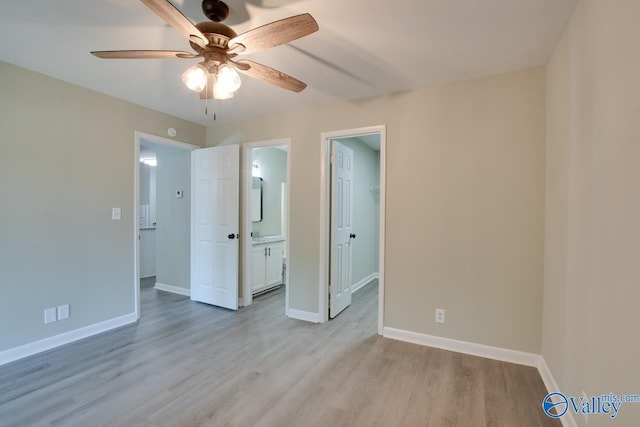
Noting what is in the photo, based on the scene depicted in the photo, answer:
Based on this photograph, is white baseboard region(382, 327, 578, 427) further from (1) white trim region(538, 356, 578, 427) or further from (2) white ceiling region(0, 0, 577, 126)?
(2) white ceiling region(0, 0, 577, 126)

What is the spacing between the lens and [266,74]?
1859 millimetres

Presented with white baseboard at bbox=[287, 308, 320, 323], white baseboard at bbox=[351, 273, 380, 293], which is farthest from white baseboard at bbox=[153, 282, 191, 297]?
white baseboard at bbox=[351, 273, 380, 293]

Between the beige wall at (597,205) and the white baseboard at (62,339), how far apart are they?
155 inches

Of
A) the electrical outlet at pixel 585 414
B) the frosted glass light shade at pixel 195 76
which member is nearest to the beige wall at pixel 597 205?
the electrical outlet at pixel 585 414

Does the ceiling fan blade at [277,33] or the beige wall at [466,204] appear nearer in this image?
the ceiling fan blade at [277,33]

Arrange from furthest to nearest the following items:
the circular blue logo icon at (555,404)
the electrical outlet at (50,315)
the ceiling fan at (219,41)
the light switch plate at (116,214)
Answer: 1. the light switch plate at (116,214)
2. the electrical outlet at (50,315)
3. the circular blue logo icon at (555,404)
4. the ceiling fan at (219,41)

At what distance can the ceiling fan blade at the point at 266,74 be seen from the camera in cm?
174

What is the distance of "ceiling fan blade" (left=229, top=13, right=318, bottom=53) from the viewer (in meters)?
1.28

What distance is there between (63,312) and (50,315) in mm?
97

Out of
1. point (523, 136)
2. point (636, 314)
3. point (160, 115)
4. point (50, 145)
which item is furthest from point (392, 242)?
point (50, 145)

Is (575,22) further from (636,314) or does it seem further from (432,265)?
(432,265)

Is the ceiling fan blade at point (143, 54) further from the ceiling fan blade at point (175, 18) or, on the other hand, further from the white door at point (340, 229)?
the white door at point (340, 229)

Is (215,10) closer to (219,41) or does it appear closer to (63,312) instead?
(219,41)

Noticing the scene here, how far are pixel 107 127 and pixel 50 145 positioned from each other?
54cm
